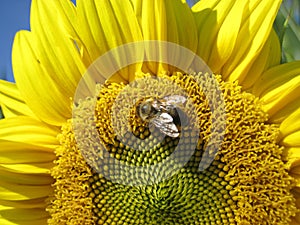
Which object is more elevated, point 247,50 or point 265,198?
point 247,50

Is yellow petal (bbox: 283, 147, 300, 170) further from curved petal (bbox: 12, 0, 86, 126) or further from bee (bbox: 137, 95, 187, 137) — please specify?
curved petal (bbox: 12, 0, 86, 126)

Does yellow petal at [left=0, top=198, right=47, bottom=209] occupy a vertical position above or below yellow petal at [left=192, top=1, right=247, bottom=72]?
below

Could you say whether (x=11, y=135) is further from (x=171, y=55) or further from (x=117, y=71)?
(x=171, y=55)

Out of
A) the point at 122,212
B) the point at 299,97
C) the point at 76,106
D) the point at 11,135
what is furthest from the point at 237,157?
the point at 11,135

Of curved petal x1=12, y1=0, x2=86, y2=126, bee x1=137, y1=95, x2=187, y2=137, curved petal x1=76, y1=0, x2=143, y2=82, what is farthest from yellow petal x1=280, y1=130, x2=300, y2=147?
curved petal x1=12, y1=0, x2=86, y2=126

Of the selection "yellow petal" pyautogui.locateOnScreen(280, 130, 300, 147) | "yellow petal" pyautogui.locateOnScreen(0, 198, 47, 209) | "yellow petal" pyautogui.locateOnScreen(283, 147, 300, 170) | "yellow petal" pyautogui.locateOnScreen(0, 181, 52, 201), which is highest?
"yellow petal" pyautogui.locateOnScreen(0, 181, 52, 201)

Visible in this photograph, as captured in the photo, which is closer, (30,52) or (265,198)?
(265,198)
